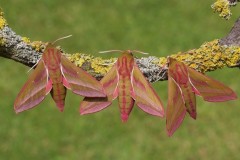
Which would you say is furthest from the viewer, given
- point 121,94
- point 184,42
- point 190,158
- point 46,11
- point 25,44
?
point 46,11

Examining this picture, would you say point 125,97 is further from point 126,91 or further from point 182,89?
point 182,89

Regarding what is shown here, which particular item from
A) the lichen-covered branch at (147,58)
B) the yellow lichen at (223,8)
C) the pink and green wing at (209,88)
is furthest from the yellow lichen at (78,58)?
the yellow lichen at (223,8)

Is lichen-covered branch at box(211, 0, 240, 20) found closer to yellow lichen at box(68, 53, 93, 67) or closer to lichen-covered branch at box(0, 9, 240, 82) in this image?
lichen-covered branch at box(0, 9, 240, 82)

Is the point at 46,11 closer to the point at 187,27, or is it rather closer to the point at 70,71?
the point at 187,27

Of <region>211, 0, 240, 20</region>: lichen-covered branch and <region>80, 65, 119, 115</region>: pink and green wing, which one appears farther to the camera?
<region>211, 0, 240, 20</region>: lichen-covered branch

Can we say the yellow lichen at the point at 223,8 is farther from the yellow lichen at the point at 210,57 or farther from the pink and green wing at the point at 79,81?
the pink and green wing at the point at 79,81

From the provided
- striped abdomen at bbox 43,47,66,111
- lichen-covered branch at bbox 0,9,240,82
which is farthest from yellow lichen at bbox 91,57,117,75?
striped abdomen at bbox 43,47,66,111

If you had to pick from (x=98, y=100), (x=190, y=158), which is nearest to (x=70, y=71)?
(x=98, y=100)
